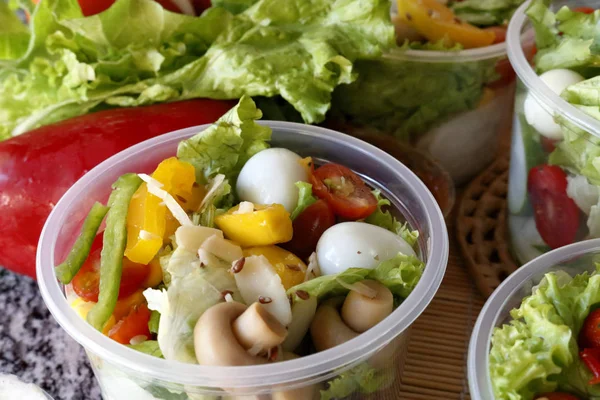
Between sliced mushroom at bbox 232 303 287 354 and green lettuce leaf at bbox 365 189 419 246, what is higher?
sliced mushroom at bbox 232 303 287 354

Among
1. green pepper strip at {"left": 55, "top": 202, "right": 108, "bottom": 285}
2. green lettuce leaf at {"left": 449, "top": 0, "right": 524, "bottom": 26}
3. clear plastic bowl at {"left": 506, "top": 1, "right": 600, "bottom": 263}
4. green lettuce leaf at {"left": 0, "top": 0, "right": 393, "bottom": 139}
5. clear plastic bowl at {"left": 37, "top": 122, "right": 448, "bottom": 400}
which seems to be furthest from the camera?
green lettuce leaf at {"left": 449, "top": 0, "right": 524, "bottom": 26}

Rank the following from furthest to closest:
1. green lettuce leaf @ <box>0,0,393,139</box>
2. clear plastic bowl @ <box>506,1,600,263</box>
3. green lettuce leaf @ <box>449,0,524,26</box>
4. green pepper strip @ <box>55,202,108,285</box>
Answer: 1. green lettuce leaf @ <box>449,0,524,26</box>
2. green lettuce leaf @ <box>0,0,393,139</box>
3. clear plastic bowl @ <box>506,1,600,263</box>
4. green pepper strip @ <box>55,202,108,285</box>

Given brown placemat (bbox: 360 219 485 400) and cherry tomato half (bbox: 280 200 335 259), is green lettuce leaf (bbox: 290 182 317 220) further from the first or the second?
brown placemat (bbox: 360 219 485 400)

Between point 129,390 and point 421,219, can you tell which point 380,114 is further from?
point 129,390

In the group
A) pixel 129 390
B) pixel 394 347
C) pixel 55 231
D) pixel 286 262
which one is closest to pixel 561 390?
pixel 394 347

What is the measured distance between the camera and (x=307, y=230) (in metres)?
0.70

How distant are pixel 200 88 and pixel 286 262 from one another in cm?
39

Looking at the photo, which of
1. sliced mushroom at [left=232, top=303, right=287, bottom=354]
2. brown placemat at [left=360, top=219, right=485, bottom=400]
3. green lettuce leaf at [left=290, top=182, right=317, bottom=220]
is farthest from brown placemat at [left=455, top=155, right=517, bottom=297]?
sliced mushroom at [left=232, top=303, right=287, bottom=354]

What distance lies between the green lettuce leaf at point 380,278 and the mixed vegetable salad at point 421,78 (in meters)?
0.42

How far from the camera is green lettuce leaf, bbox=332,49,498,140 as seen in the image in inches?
38.9

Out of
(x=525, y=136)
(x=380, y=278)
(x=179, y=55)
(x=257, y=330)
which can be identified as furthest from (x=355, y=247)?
(x=179, y=55)

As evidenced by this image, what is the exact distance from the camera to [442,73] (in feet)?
3.26

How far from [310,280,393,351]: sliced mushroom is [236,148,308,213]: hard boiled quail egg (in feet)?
0.50

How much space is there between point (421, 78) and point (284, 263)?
0.46 m
